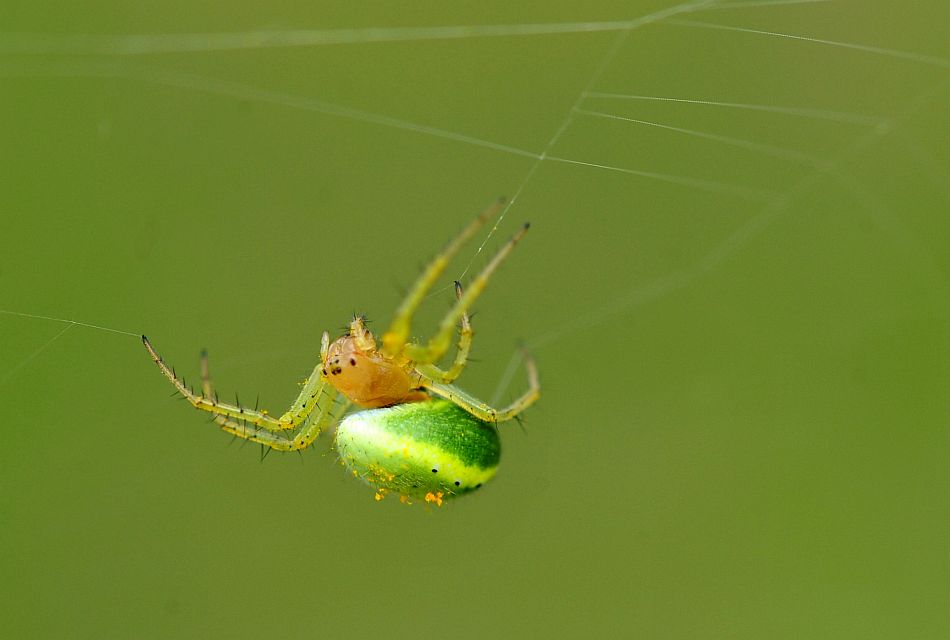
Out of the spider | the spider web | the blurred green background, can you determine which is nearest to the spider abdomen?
the spider

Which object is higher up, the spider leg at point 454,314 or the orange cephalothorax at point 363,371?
the spider leg at point 454,314

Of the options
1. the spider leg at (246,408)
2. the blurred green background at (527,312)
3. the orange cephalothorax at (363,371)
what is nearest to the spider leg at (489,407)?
the orange cephalothorax at (363,371)

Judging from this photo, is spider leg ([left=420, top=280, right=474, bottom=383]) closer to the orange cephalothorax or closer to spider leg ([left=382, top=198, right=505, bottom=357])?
the orange cephalothorax

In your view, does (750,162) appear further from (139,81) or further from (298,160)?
(139,81)

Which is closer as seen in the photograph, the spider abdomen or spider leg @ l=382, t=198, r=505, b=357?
spider leg @ l=382, t=198, r=505, b=357

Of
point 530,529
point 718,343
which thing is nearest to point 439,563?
point 530,529

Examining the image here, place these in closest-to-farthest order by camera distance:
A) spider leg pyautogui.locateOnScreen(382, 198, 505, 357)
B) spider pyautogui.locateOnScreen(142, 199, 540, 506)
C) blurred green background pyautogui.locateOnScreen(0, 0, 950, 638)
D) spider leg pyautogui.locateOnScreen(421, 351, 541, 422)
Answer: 1. spider leg pyautogui.locateOnScreen(382, 198, 505, 357)
2. spider pyautogui.locateOnScreen(142, 199, 540, 506)
3. spider leg pyautogui.locateOnScreen(421, 351, 541, 422)
4. blurred green background pyautogui.locateOnScreen(0, 0, 950, 638)

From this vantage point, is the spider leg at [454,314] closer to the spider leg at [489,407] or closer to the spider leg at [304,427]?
the spider leg at [489,407]
